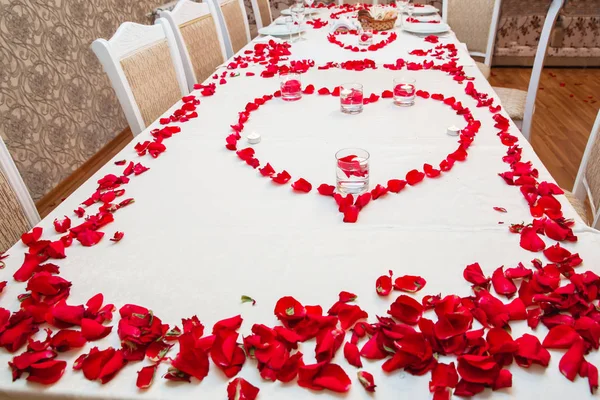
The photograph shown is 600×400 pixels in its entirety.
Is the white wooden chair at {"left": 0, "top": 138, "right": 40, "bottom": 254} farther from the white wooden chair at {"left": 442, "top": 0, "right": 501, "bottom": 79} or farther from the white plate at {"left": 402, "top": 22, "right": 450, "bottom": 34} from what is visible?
the white wooden chair at {"left": 442, "top": 0, "right": 501, "bottom": 79}

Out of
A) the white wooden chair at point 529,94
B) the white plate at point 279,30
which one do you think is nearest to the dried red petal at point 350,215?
the white wooden chair at point 529,94

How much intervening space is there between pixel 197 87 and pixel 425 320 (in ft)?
4.34

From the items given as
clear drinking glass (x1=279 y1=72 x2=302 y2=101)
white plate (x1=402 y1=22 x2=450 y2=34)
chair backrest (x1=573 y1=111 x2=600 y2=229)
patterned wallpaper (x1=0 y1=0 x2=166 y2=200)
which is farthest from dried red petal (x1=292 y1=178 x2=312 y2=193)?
patterned wallpaper (x1=0 y1=0 x2=166 y2=200)

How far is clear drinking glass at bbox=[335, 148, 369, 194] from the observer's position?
93 centimetres

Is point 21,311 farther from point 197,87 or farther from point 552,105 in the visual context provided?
→ point 552,105

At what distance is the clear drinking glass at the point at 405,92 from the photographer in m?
1.41

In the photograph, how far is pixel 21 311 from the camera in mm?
664

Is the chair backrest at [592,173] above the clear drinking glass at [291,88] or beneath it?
beneath

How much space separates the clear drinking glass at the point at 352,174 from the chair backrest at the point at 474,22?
2.13 meters

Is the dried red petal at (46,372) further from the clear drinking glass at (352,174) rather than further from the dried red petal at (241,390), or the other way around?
the clear drinking glass at (352,174)

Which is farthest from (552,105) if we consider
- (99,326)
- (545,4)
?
(99,326)

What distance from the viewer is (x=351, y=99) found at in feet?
4.54

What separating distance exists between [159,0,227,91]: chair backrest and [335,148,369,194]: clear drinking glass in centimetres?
136

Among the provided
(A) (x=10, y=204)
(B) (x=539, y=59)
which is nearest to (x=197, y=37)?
(A) (x=10, y=204)
